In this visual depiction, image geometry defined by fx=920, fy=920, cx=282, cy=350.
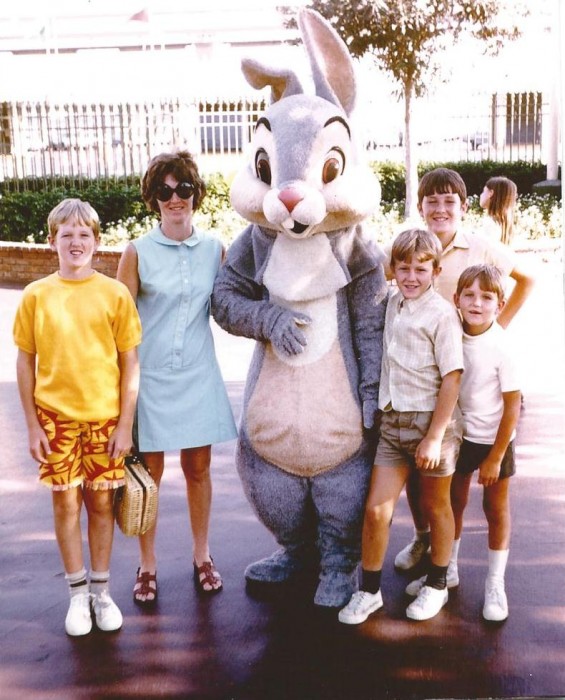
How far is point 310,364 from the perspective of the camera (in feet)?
10.9

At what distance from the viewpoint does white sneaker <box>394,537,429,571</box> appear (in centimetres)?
379

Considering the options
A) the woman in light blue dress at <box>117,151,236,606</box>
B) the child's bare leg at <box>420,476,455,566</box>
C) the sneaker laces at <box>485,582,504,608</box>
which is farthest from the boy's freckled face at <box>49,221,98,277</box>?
the sneaker laces at <box>485,582,504,608</box>

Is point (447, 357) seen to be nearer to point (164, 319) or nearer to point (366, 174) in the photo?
point (366, 174)

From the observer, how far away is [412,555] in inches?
150

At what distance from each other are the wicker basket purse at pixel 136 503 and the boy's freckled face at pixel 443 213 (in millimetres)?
1485

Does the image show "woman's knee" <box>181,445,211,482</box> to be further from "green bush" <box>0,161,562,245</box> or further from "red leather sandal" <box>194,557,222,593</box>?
"green bush" <box>0,161,562,245</box>

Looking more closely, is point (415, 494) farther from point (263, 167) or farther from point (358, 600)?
point (263, 167)

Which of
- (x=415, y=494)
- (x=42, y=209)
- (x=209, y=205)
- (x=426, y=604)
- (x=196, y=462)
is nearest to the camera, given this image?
(x=426, y=604)

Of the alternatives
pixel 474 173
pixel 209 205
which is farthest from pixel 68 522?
pixel 474 173

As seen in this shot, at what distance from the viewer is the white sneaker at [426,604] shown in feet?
10.9

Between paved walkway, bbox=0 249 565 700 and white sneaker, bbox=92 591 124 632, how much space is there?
0.03 m

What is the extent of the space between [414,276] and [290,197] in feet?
1.66

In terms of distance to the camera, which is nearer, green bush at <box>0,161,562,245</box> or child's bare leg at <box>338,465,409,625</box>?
child's bare leg at <box>338,465,409,625</box>

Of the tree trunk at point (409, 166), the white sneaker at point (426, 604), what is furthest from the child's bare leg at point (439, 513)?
the tree trunk at point (409, 166)
